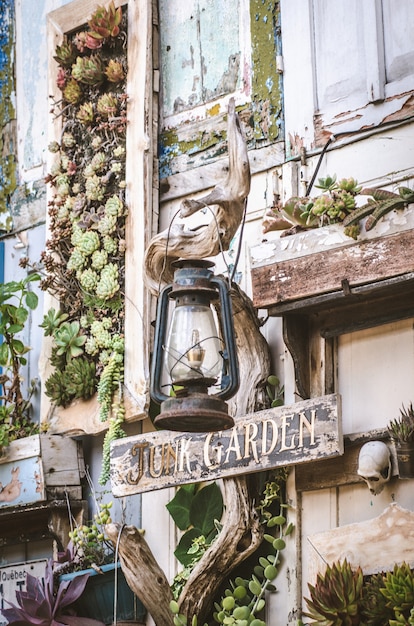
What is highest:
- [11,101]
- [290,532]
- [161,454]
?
[11,101]

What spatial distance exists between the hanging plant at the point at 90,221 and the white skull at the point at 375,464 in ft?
4.00

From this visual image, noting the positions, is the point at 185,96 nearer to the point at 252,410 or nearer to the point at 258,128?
the point at 258,128

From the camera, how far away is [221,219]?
471 cm

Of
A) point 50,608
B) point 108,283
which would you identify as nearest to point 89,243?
point 108,283

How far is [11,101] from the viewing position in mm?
6352

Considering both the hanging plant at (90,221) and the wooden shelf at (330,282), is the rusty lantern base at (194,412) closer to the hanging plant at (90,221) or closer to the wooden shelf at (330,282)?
the wooden shelf at (330,282)

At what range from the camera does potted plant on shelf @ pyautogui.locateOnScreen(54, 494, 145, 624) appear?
4996mm

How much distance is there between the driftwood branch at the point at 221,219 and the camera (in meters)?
4.62

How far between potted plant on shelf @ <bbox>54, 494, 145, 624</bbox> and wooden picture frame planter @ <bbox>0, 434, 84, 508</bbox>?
270 millimetres

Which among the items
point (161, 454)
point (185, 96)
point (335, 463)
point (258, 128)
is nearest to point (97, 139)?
point (185, 96)

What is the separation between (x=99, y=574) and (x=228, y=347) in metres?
1.57

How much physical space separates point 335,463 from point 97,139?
1932 millimetres

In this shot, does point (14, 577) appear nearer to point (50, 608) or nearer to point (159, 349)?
point (50, 608)

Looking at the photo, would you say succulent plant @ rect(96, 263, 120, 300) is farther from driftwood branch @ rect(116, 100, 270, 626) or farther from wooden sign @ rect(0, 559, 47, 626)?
wooden sign @ rect(0, 559, 47, 626)
